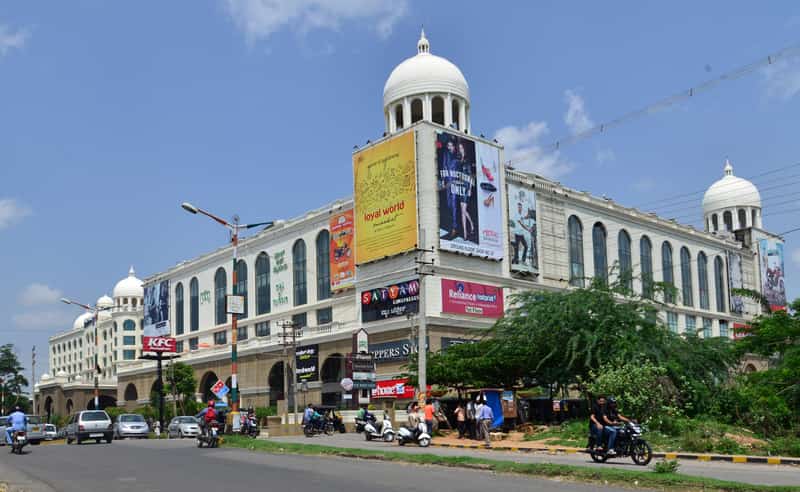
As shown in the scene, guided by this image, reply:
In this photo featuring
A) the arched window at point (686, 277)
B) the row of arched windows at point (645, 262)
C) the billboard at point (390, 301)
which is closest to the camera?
the billboard at point (390, 301)

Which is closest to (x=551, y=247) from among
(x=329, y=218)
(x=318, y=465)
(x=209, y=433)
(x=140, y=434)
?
(x=329, y=218)

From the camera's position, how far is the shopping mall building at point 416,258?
178 ft

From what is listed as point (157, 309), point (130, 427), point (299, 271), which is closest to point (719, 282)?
point (299, 271)

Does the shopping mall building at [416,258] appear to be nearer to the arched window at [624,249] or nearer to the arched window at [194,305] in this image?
the arched window at [624,249]

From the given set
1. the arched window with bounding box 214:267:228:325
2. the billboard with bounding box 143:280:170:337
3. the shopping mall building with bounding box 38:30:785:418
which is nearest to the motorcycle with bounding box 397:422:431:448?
the shopping mall building with bounding box 38:30:785:418

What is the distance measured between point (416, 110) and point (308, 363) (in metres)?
20.3

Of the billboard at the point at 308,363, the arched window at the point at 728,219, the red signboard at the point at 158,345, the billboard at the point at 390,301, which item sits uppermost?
the arched window at the point at 728,219

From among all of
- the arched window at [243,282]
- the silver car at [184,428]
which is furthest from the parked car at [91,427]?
the arched window at [243,282]

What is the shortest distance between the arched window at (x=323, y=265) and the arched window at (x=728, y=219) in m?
49.0

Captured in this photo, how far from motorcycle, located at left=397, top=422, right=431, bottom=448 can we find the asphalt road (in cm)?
557

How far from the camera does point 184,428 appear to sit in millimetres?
43000

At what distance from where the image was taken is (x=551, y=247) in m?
63.7

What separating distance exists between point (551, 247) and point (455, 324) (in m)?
13.3

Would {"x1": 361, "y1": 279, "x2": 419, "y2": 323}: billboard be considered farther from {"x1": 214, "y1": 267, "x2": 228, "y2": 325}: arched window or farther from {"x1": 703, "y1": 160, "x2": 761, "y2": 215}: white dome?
{"x1": 703, "y1": 160, "x2": 761, "y2": 215}: white dome
